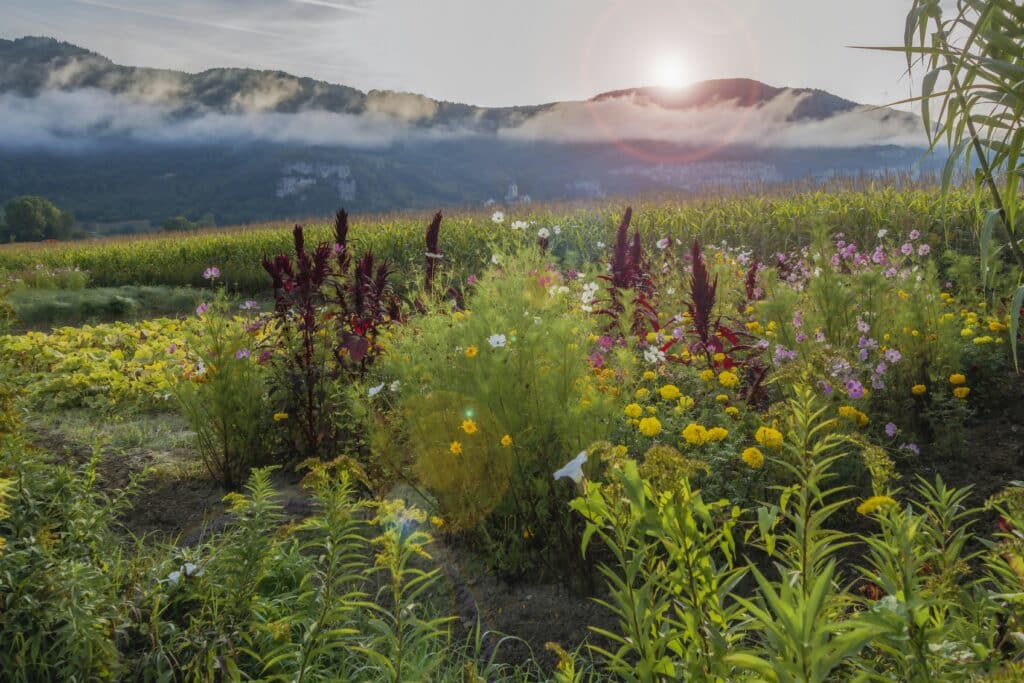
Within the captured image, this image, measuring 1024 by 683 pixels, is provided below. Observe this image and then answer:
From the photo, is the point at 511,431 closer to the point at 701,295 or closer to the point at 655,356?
the point at 655,356

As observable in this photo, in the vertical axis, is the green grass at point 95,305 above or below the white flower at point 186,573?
below

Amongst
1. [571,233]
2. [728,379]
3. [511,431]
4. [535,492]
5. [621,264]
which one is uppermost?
[621,264]

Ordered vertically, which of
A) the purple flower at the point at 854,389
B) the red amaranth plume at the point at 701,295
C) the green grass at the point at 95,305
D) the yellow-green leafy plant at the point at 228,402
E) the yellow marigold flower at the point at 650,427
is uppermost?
the red amaranth plume at the point at 701,295

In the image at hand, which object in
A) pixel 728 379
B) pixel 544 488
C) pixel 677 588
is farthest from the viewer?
pixel 728 379

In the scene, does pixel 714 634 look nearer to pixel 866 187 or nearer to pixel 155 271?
pixel 866 187

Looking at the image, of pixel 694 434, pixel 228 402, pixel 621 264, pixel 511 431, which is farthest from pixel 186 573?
pixel 621 264

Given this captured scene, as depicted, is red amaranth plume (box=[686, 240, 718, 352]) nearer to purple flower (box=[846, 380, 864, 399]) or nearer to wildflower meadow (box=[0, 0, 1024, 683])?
wildflower meadow (box=[0, 0, 1024, 683])

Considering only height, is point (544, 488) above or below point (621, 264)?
below

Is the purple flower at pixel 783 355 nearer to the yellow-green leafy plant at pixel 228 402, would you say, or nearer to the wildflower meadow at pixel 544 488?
the wildflower meadow at pixel 544 488

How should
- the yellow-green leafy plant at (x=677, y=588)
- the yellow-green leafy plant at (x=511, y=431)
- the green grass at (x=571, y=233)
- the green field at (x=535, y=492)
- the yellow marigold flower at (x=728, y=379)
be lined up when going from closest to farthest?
1. the yellow-green leafy plant at (x=677, y=588)
2. the green field at (x=535, y=492)
3. the yellow-green leafy plant at (x=511, y=431)
4. the yellow marigold flower at (x=728, y=379)
5. the green grass at (x=571, y=233)

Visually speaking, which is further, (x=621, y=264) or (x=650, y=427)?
(x=621, y=264)

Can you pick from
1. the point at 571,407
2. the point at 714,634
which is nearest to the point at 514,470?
the point at 571,407

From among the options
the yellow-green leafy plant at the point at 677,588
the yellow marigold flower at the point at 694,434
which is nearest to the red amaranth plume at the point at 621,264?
the yellow marigold flower at the point at 694,434

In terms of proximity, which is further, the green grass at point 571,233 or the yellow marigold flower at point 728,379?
the green grass at point 571,233
